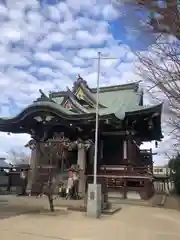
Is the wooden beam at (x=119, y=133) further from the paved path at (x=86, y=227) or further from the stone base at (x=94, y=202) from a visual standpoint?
the stone base at (x=94, y=202)

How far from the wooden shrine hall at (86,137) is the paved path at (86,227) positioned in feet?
24.7

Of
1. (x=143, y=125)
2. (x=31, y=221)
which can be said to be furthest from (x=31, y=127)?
(x=31, y=221)

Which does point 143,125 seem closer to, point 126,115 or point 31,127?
point 126,115

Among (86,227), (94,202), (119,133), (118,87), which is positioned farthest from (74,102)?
(86,227)

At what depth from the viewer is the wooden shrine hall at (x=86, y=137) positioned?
19016 millimetres

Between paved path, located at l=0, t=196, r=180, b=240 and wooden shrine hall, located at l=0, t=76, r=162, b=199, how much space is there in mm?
7514

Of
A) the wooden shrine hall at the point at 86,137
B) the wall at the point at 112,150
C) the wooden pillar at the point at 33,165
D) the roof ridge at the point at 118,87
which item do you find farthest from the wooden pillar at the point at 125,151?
the roof ridge at the point at 118,87

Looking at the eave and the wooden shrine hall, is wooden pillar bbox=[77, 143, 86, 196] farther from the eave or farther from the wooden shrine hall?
the eave

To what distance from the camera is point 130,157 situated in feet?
69.4

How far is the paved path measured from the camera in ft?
25.8

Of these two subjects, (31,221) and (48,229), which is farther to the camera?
(31,221)

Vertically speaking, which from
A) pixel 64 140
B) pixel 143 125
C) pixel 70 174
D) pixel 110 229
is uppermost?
pixel 143 125

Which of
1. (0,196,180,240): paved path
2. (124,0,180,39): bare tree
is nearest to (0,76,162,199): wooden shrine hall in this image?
(0,196,180,240): paved path

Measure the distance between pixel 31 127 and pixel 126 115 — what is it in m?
7.09
